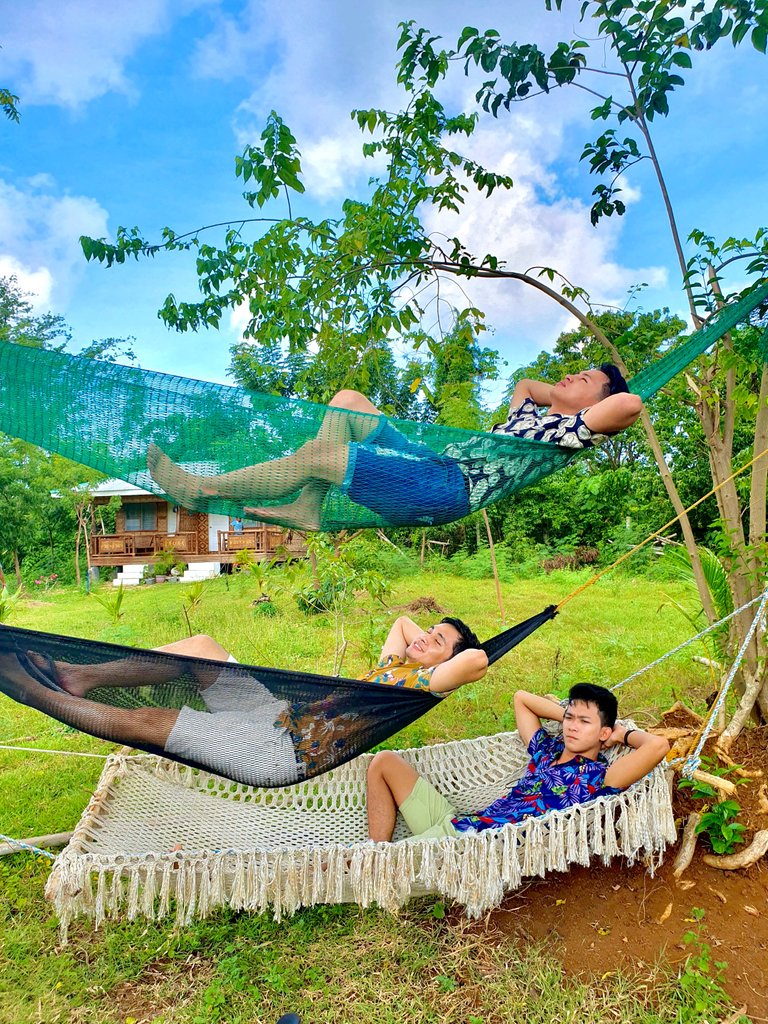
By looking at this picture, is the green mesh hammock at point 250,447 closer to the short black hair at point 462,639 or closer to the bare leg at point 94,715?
the short black hair at point 462,639

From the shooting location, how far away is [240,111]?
332 cm

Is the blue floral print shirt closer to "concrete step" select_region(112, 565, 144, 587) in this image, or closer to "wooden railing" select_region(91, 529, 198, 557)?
"concrete step" select_region(112, 565, 144, 587)

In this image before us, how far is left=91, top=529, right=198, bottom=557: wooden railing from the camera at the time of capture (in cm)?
1000

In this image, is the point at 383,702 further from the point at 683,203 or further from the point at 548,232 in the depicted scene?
the point at 548,232

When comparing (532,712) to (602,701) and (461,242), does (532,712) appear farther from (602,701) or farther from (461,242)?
(461,242)

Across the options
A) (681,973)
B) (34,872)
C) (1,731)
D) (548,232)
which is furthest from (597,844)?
(548,232)

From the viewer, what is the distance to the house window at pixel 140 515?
10.8 metres

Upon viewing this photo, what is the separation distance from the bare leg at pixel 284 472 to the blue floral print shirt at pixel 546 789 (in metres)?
0.94

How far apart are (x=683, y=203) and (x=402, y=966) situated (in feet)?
7.75

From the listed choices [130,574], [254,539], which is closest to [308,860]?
[254,539]

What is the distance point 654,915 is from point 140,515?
1038 cm

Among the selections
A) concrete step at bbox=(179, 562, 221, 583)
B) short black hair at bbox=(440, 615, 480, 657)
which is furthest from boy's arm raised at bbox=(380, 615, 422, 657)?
concrete step at bbox=(179, 562, 221, 583)

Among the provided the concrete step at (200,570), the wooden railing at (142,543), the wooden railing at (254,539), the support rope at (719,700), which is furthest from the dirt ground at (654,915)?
the wooden railing at (142,543)

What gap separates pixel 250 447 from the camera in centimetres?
158
